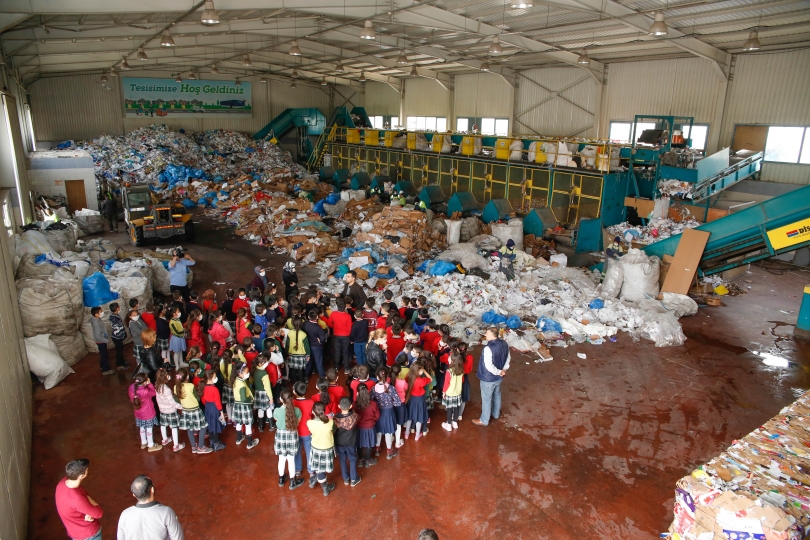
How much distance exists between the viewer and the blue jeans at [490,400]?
558 centimetres

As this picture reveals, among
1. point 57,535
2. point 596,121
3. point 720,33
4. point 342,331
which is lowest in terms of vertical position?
point 57,535

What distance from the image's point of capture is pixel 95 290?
7.22 meters

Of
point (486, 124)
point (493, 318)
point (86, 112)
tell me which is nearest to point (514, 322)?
point (493, 318)

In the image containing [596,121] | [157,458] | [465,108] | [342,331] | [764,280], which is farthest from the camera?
[465,108]

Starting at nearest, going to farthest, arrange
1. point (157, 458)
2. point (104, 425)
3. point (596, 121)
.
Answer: point (157, 458) → point (104, 425) → point (596, 121)

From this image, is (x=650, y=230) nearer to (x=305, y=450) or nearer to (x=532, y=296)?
(x=532, y=296)

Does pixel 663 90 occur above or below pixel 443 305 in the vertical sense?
above

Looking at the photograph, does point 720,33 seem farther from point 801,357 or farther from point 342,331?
point 342,331

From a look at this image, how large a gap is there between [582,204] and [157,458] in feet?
32.4

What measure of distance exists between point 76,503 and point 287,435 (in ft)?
5.32

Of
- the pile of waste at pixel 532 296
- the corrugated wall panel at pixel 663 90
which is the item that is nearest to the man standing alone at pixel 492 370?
the pile of waste at pixel 532 296

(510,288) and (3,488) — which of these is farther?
(510,288)

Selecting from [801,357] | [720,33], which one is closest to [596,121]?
[720,33]

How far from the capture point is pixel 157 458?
5188mm
